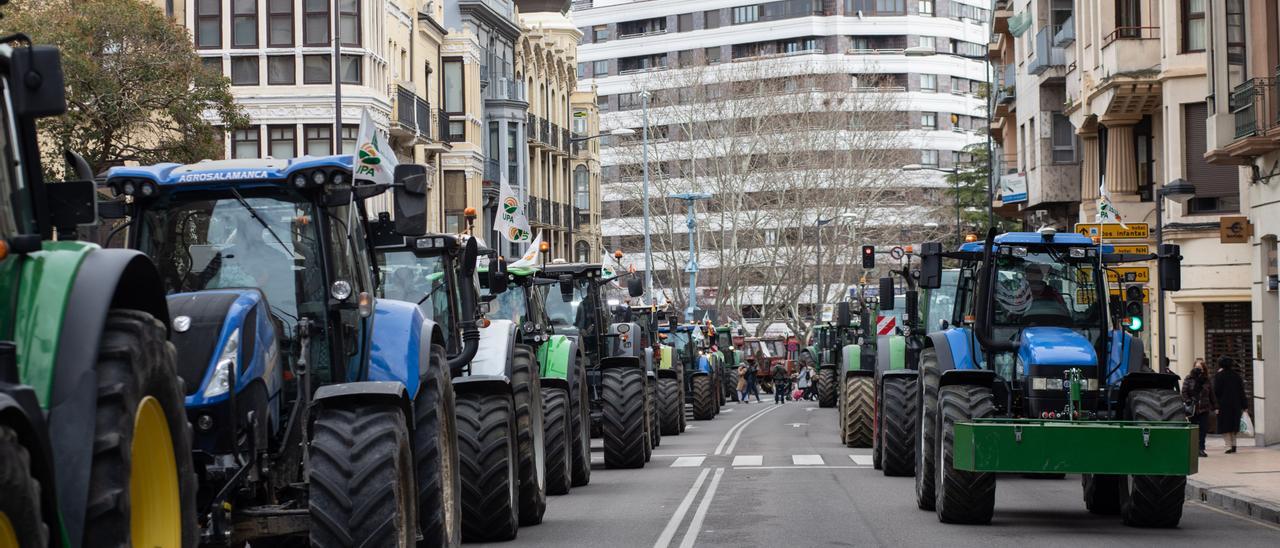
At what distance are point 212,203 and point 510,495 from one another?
16.2 ft

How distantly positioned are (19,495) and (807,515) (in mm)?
11636

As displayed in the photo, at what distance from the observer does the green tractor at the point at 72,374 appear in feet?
18.9

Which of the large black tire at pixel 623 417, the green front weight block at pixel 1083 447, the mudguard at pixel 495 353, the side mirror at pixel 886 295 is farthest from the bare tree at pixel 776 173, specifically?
the green front weight block at pixel 1083 447

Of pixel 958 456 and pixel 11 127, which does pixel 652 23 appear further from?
pixel 11 127

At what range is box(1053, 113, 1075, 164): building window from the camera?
1768 inches

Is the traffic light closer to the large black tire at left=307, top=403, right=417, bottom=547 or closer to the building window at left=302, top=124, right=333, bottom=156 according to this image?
the large black tire at left=307, top=403, right=417, bottom=547

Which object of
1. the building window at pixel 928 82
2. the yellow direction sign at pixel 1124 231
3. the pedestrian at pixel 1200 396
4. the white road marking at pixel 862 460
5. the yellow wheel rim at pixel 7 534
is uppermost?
the building window at pixel 928 82

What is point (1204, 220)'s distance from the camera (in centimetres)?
3391

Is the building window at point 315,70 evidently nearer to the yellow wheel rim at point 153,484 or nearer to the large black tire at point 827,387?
the large black tire at point 827,387

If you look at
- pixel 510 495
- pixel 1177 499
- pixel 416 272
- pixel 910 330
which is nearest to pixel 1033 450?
pixel 1177 499

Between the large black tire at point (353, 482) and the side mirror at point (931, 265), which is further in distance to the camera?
the side mirror at point (931, 265)

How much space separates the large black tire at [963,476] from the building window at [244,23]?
32.9m

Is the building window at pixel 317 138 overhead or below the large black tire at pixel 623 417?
overhead

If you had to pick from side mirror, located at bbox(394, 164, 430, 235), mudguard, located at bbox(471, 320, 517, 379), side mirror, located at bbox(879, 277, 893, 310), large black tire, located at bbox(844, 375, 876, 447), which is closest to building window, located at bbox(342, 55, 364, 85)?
large black tire, located at bbox(844, 375, 876, 447)
